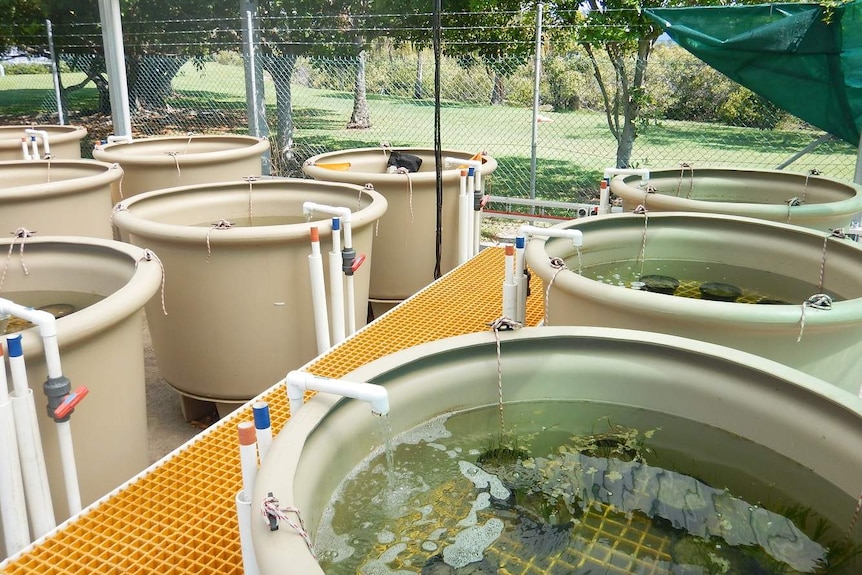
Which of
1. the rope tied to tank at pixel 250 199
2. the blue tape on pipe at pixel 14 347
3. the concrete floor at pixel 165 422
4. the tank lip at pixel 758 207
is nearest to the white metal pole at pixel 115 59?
the rope tied to tank at pixel 250 199

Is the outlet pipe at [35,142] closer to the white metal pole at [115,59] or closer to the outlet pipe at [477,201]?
the white metal pole at [115,59]

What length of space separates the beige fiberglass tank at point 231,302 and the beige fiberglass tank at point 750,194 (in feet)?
4.68

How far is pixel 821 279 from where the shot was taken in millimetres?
2797

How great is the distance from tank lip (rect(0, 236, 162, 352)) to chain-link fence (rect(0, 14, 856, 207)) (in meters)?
5.44

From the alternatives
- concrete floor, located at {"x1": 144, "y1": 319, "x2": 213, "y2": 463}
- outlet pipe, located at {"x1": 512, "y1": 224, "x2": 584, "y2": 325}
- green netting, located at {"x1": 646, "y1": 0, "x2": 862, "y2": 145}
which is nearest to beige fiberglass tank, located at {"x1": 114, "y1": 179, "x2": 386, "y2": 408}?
concrete floor, located at {"x1": 144, "y1": 319, "x2": 213, "y2": 463}

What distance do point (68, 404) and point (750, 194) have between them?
3766 millimetres

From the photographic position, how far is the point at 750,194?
13.7 ft

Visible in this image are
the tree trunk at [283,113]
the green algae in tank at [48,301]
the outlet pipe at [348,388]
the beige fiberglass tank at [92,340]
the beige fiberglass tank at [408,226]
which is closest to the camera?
the outlet pipe at [348,388]

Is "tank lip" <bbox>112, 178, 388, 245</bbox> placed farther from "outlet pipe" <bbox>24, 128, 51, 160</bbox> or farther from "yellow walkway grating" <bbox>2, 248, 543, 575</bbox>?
"outlet pipe" <bbox>24, 128, 51, 160</bbox>

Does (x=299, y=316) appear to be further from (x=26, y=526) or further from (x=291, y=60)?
(x=291, y=60)

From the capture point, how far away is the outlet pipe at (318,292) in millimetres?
2908

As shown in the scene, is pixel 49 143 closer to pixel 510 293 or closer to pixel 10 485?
pixel 10 485

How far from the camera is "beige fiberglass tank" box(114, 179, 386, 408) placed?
2.95 m

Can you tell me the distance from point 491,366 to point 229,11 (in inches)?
425
